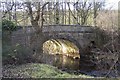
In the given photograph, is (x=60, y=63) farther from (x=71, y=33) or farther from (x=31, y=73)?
(x=31, y=73)

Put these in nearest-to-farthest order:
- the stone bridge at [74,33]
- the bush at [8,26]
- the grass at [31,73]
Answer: the grass at [31,73]
the bush at [8,26]
the stone bridge at [74,33]

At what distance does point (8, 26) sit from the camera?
37.7 ft

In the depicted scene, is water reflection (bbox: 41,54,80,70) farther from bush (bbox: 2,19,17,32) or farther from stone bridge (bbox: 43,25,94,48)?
bush (bbox: 2,19,17,32)

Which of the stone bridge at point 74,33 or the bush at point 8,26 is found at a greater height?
the bush at point 8,26

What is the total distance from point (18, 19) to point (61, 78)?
7.17m

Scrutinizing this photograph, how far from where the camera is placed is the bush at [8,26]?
11158 millimetres

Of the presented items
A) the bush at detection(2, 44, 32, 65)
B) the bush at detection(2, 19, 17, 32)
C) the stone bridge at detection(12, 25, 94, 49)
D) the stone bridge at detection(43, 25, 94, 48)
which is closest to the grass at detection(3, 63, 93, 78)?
the bush at detection(2, 44, 32, 65)

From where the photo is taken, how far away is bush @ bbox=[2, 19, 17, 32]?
11158 mm

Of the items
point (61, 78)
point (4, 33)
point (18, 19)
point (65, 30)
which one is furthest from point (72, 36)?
point (61, 78)

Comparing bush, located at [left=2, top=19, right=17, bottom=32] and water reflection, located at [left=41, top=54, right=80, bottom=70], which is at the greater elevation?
bush, located at [left=2, top=19, right=17, bottom=32]

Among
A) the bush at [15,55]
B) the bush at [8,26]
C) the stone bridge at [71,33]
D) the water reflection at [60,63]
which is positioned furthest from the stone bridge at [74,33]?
the bush at [15,55]

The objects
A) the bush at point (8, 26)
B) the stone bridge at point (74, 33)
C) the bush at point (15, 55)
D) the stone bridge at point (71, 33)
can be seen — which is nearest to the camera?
the bush at point (15, 55)

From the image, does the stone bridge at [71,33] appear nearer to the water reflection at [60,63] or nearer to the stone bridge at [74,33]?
the stone bridge at [74,33]

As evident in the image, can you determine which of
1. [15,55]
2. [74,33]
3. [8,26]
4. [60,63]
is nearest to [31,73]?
[15,55]
